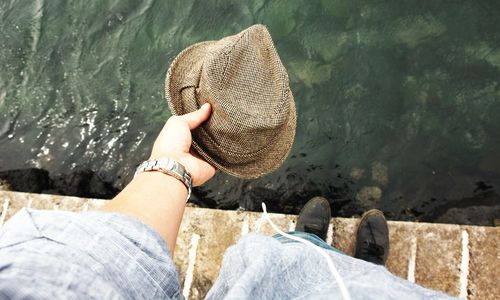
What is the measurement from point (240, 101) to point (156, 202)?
0.75m

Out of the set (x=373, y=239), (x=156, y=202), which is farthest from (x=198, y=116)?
(x=373, y=239)

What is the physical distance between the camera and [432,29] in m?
3.85

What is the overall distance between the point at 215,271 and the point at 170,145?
4.44ft

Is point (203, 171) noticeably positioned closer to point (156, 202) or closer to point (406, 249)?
point (156, 202)

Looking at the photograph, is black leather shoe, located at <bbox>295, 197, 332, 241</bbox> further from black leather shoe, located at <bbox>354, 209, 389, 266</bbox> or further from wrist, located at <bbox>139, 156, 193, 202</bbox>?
wrist, located at <bbox>139, 156, 193, 202</bbox>

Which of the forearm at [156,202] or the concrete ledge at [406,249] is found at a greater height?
the forearm at [156,202]

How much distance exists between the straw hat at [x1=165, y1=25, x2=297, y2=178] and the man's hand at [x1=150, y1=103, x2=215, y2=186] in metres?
0.08

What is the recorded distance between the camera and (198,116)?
6.89 feet

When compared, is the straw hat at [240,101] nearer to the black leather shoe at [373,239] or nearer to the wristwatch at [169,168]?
the wristwatch at [169,168]

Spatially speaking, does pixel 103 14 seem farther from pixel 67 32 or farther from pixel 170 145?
pixel 170 145

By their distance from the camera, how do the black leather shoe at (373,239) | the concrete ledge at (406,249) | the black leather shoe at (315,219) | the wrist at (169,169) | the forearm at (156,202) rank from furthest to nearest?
1. the black leather shoe at (315,219)
2. the black leather shoe at (373,239)
3. the concrete ledge at (406,249)
4. the wrist at (169,169)
5. the forearm at (156,202)

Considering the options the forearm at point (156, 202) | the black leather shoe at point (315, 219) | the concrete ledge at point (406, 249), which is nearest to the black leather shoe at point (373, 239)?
the concrete ledge at point (406, 249)

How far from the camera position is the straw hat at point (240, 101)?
2.10m

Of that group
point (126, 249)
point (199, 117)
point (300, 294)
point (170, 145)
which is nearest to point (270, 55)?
point (199, 117)
